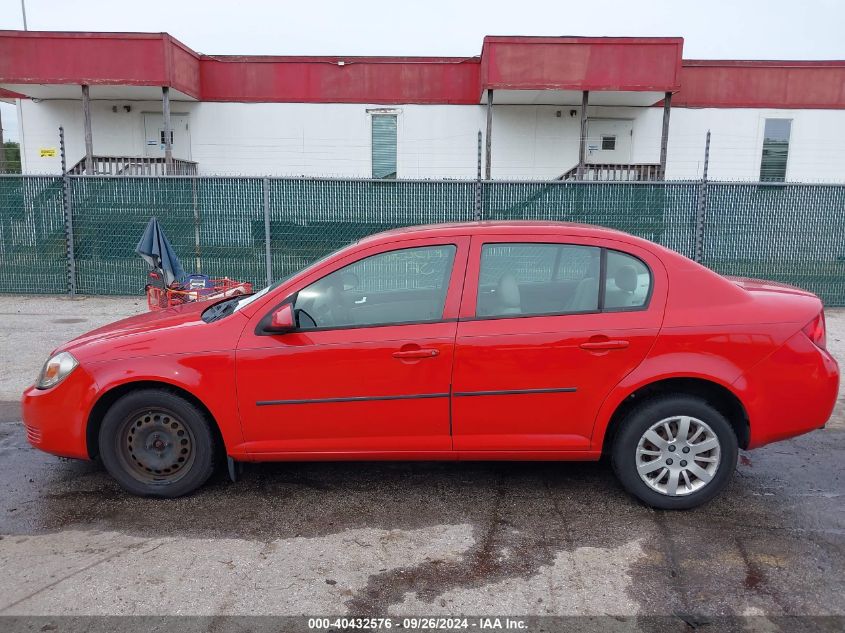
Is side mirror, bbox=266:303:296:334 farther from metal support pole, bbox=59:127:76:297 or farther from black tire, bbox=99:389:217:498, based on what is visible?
metal support pole, bbox=59:127:76:297

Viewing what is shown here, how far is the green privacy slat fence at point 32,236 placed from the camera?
1084cm

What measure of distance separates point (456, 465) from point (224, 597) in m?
1.96

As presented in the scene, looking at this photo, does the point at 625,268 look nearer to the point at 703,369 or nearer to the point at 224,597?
the point at 703,369

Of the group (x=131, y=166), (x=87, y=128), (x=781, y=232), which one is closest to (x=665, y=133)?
(x=781, y=232)

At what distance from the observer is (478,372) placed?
3.81 meters

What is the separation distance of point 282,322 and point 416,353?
77 cm

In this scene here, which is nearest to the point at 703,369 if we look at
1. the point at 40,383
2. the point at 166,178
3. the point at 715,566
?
the point at 715,566

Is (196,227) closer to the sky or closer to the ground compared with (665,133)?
closer to the ground

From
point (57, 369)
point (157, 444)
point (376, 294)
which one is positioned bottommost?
point (157, 444)

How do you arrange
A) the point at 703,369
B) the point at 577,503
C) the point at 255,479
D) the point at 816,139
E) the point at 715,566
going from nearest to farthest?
the point at 715,566 → the point at 703,369 → the point at 577,503 → the point at 255,479 → the point at 816,139

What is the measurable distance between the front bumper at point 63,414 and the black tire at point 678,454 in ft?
10.0

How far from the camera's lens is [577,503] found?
13.3 ft

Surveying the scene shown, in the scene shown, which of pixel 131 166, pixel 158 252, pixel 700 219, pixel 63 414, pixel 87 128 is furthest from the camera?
pixel 131 166

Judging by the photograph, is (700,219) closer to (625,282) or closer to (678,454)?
(625,282)
